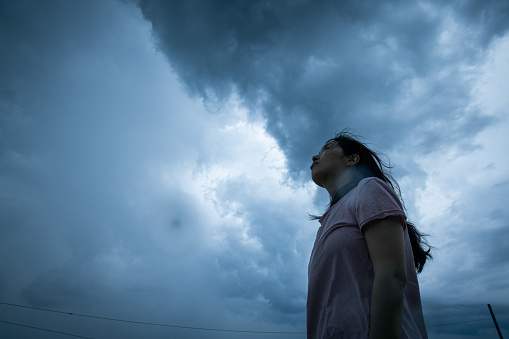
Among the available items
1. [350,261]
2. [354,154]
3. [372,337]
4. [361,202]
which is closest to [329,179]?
[354,154]

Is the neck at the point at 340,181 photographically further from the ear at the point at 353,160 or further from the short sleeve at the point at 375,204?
the short sleeve at the point at 375,204

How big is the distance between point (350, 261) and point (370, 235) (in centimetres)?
18

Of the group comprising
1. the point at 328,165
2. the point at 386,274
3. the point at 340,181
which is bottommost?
the point at 386,274

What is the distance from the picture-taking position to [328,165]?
2.34 meters

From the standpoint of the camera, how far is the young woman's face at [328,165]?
2.30 meters

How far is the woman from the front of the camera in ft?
3.69

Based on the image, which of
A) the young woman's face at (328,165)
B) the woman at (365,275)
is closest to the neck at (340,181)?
the young woman's face at (328,165)

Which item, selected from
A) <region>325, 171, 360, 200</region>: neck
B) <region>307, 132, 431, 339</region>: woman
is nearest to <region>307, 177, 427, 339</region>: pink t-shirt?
<region>307, 132, 431, 339</region>: woman

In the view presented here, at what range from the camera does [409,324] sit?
1.23 metres

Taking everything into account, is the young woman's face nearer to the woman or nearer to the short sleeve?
the woman

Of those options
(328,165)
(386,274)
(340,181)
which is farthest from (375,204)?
(328,165)

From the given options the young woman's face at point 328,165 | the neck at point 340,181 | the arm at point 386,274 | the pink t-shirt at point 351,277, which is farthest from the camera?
the young woman's face at point 328,165

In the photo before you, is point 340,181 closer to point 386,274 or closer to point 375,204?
point 375,204

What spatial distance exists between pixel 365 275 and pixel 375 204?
1.19 ft
